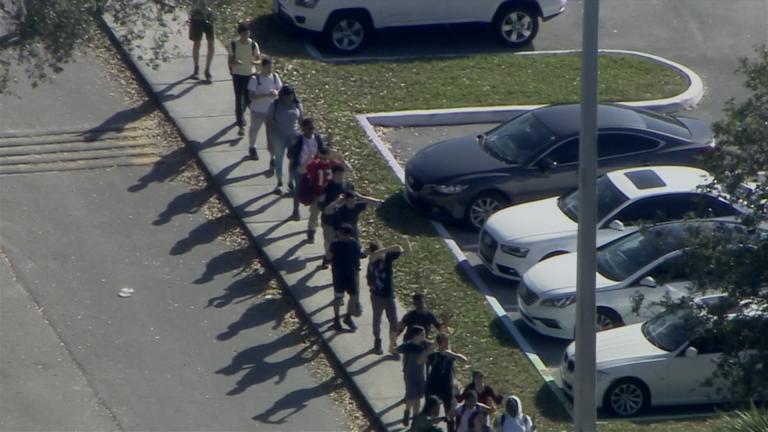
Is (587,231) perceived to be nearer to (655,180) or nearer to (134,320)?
(655,180)

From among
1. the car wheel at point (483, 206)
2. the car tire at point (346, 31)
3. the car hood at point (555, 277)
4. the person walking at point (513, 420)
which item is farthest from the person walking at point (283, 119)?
the person walking at point (513, 420)

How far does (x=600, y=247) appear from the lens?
17141 millimetres

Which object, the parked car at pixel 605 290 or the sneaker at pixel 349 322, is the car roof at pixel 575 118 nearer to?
the parked car at pixel 605 290

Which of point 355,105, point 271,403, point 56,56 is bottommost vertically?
point 271,403

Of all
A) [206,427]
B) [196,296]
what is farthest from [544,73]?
[206,427]

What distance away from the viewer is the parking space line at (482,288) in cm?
1572

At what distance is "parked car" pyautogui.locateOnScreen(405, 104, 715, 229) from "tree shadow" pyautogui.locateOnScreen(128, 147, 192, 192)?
11.0 ft

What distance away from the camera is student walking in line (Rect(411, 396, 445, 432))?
1322 centimetres

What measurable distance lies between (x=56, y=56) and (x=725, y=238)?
20.4 feet

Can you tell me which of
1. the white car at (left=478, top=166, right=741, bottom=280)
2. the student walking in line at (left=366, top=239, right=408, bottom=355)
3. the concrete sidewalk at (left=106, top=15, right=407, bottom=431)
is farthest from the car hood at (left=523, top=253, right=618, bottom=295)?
the student walking in line at (left=366, top=239, right=408, bottom=355)

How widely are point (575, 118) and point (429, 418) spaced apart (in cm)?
703

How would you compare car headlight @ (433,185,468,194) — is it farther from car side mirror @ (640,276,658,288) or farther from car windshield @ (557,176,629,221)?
car side mirror @ (640,276,658,288)

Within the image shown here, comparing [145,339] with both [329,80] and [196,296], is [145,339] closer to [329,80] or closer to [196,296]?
[196,296]

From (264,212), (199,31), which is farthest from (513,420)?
(199,31)
